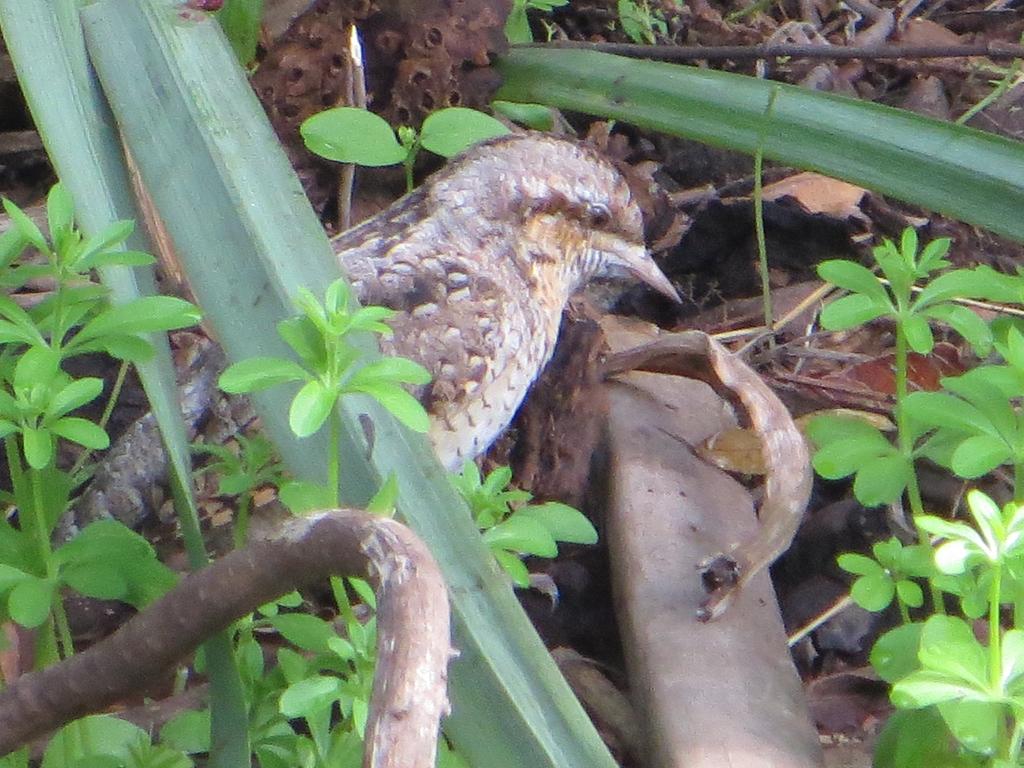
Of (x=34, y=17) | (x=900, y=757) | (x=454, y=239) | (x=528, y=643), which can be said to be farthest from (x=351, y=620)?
(x=454, y=239)

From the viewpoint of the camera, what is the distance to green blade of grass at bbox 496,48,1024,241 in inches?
95.9

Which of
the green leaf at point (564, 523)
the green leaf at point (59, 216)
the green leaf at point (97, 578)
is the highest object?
the green leaf at point (59, 216)

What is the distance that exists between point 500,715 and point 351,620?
20 centimetres

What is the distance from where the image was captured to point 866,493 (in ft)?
6.35

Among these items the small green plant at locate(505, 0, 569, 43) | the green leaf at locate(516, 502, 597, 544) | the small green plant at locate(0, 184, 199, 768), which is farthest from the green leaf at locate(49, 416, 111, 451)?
the small green plant at locate(505, 0, 569, 43)

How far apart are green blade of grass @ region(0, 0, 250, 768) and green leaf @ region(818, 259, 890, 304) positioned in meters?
0.90

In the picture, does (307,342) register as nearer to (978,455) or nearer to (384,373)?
(384,373)

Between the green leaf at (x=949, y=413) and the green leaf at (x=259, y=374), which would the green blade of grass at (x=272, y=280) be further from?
the green leaf at (x=949, y=413)

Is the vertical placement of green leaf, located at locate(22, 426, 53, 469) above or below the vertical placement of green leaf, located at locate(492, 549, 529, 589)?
above

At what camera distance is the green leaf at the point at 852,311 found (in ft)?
6.42

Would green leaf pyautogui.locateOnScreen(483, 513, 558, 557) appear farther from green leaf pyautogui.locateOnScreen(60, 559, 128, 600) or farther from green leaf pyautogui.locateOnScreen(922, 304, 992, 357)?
green leaf pyautogui.locateOnScreen(922, 304, 992, 357)

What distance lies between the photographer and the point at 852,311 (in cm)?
196

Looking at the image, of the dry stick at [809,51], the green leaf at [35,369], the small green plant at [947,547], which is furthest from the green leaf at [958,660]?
the dry stick at [809,51]

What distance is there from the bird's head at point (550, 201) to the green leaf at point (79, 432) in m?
1.30
